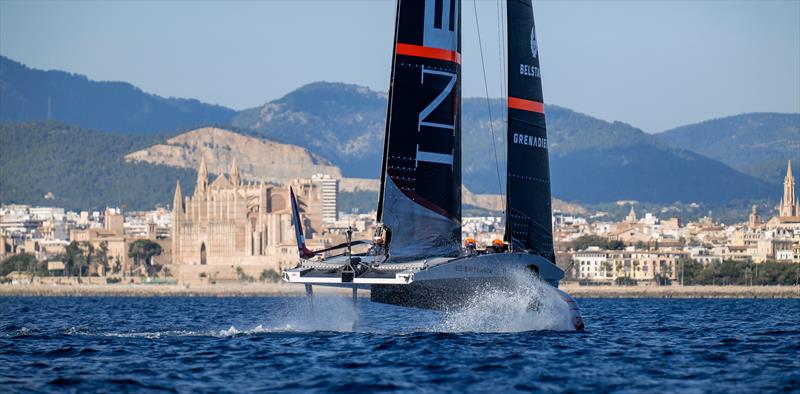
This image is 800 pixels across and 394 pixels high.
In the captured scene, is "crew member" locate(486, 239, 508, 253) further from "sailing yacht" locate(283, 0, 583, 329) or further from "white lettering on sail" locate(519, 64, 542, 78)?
"white lettering on sail" locate(519, 64, 542, 78)

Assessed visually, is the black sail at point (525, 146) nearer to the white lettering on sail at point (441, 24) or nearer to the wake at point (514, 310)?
the wake at point (514, 310)

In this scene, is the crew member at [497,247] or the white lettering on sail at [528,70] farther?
the white lettering on sail at [528,70]

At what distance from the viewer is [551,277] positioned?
119 feet

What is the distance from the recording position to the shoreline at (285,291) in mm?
118688

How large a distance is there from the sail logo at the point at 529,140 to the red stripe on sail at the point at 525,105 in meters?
0.61

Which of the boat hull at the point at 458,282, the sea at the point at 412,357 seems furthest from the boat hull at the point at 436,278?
the sea at the point at 412,357

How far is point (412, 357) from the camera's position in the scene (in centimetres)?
2953

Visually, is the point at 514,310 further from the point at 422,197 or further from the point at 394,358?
the point at 394,358

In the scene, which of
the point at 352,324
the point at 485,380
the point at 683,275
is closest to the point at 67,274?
the point at 683,275

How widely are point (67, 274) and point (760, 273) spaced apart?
273 ft

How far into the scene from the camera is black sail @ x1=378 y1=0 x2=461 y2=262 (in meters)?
33.8

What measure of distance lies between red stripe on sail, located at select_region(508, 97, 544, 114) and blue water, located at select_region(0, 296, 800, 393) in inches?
191

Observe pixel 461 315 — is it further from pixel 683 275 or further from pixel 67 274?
pixel 67 274

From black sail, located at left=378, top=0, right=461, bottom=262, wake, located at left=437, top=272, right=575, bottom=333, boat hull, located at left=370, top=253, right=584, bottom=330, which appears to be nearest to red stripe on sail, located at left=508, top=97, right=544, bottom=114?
black sail, located at left=378, top=0, right=461, bottom=262
